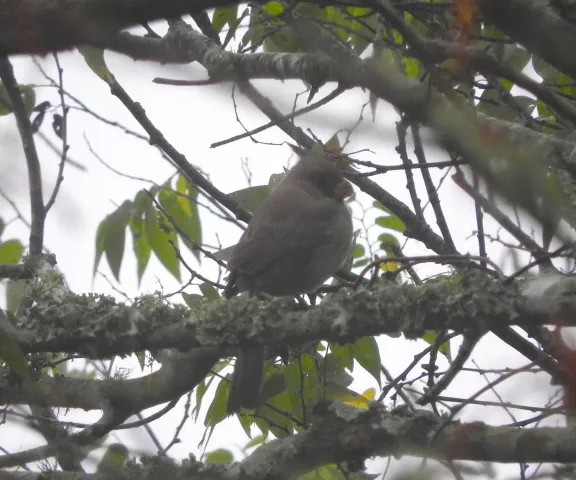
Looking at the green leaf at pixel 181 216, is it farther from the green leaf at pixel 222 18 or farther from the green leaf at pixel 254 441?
the green leaf at pixel 222 18

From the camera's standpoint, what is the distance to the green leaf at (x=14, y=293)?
11.4 ft

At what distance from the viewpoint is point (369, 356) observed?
127 inches

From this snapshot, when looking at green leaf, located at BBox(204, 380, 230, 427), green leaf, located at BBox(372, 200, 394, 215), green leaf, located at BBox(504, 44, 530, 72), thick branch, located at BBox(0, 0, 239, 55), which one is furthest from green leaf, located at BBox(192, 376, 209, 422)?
thick branch, located at BBox(0, 0, 239, 55)

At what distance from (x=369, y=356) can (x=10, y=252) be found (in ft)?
6.60

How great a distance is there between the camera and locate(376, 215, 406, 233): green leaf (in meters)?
4.06

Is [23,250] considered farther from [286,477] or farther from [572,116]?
[572,116]

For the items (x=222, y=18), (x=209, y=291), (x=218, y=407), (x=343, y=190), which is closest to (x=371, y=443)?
(x=218, y=407)

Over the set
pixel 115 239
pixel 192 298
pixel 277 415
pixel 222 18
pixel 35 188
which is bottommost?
pixel 277 415

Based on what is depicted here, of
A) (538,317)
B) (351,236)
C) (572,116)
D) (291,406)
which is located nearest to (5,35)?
(572,116)

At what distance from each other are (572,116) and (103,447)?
1211mm

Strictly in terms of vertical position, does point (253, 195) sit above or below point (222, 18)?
below

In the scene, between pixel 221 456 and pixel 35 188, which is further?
pixel 35 188

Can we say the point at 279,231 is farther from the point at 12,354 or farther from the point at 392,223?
the point at 12,354

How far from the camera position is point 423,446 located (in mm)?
2271
